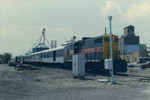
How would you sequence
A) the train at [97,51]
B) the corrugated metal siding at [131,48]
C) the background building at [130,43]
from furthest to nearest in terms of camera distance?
the corrugated metal siding at [131,48] → the background building at [130,43] → the train at [97,51]

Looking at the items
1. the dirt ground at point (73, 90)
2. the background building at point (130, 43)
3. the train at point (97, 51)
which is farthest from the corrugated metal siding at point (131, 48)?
the dirt ground at point (73, 90)

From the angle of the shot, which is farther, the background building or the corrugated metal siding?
the corrugated metal siding

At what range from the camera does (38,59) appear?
1938 inches

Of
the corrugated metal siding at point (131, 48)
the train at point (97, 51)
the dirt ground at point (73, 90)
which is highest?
Result: the corrugated metal siding at point (131, 48)

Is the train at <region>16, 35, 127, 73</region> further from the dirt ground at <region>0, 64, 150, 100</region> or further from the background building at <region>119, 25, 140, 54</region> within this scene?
the background building at <region>119, 25, 140, 54</region>

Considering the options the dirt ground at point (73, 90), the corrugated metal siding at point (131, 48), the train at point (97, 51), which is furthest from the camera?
the corrugated metal siding at point (131, 48)

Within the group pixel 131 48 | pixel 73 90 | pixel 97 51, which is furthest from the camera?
pixel 131 48

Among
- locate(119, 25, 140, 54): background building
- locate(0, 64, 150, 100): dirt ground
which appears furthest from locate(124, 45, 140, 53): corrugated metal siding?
locate(0, 64, 150, 100): dirt ground

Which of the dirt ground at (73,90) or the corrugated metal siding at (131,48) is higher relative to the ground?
the corrugated metal siding at (131,48)

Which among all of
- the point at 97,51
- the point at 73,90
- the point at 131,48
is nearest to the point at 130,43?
the point at 131,48

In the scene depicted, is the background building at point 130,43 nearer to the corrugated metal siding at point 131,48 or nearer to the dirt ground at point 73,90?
the corrugated metal siding at point 131,48

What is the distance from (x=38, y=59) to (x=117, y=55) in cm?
3056

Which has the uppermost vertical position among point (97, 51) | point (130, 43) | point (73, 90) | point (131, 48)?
point (130, 43)

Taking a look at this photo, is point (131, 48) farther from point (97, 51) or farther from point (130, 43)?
point (97, 51)
